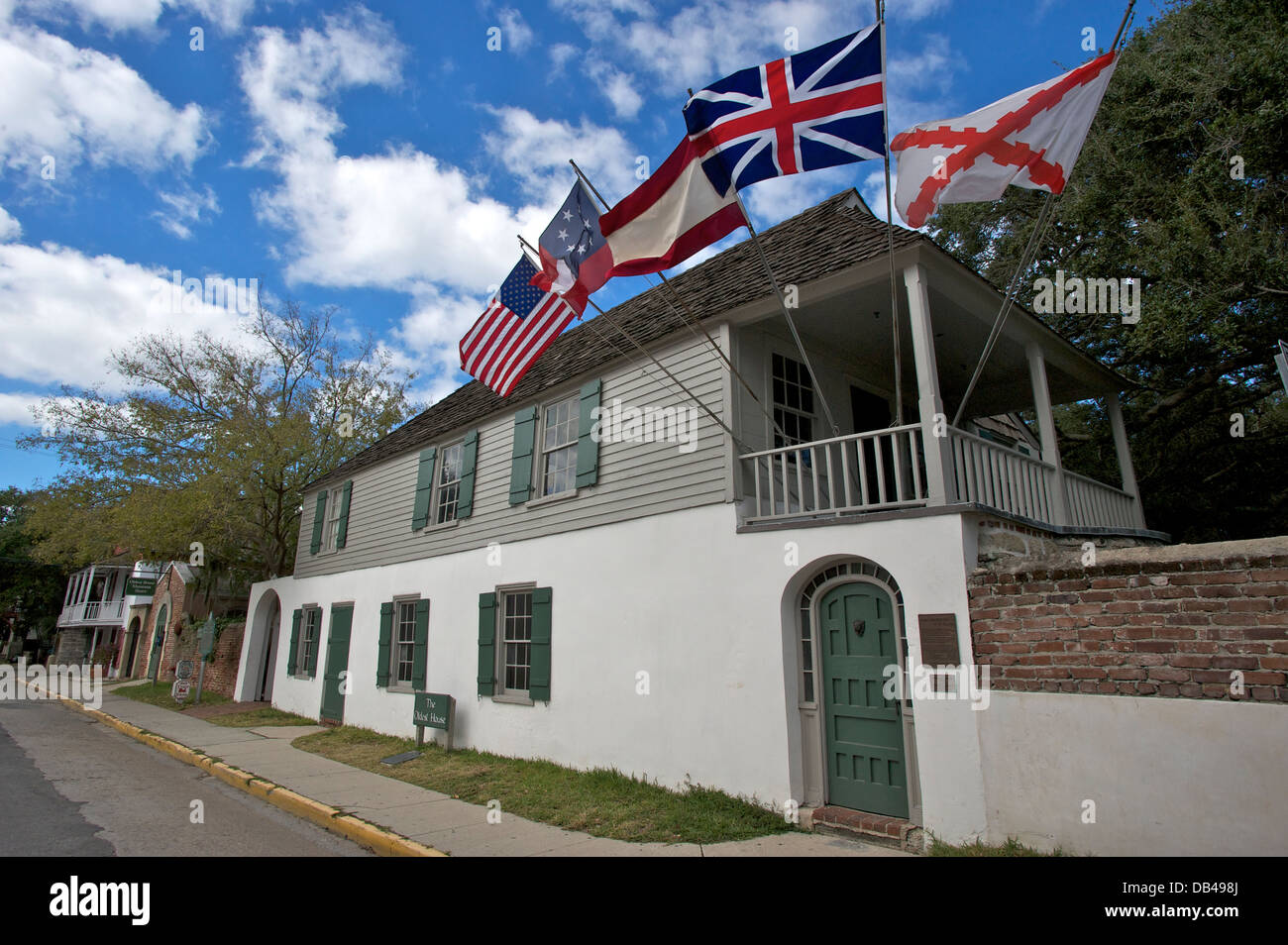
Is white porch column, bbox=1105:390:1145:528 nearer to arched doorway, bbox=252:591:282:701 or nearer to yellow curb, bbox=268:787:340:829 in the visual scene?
yellow curb, bbox=268:787:340:829

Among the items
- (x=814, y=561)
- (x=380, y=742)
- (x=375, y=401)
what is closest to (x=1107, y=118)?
(x=814, y=561)

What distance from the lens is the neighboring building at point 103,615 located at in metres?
32.6

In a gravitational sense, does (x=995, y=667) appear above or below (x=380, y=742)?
above

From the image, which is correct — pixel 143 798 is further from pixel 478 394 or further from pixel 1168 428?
pixel 1168 428

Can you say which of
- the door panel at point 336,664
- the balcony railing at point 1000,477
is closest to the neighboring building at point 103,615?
the door panel at point 336,664

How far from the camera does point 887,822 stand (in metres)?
5.58

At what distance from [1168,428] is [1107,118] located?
624 cm

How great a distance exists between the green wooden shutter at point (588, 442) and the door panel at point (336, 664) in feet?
25.1

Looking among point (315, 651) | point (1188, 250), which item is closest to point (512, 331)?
point (1188, 250)

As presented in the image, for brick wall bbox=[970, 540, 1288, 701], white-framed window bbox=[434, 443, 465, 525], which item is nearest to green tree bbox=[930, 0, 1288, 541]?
brick wall bbox=[970, 540, 1288, 701]

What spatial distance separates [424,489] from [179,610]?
19.4 meters

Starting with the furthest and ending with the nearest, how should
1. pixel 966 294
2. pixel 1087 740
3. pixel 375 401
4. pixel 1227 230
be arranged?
pixel 375 401 → pixel 1227 230 → pixel 966 294 → pixel 1087 740

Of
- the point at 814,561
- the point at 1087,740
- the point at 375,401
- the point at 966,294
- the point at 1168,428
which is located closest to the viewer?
the point at 1087,740

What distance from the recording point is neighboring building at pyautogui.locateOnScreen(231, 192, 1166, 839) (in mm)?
5926
